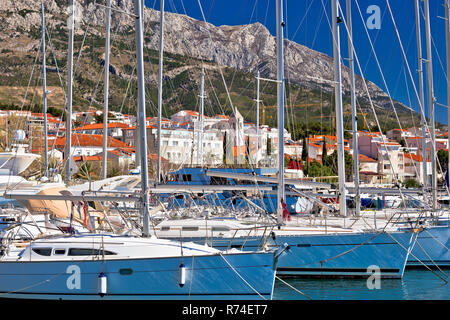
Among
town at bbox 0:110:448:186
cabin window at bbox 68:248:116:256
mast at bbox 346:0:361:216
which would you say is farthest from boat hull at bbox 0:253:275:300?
town at bbox 0:110:448:186

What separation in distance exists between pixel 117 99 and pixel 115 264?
13101cm

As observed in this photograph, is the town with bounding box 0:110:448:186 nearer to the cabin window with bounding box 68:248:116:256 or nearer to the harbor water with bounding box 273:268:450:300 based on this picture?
the harbor water with bounding box 273:268:450:300

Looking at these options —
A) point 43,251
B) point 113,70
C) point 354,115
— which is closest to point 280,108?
point 354,115

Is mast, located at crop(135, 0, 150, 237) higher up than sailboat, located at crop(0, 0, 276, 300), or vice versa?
mast, located at crop(135, 0, 150, 237)

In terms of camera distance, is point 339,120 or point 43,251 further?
point 339,120

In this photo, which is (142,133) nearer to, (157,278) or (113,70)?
(157,278)

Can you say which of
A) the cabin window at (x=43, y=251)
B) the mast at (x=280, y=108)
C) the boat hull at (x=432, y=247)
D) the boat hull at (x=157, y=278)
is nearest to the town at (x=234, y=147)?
the mast at (x=280, y=108)

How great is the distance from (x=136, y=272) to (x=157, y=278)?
49 centimetres

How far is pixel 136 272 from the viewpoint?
517 inches

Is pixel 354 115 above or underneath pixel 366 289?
above

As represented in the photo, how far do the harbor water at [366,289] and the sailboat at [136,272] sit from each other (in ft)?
10.1

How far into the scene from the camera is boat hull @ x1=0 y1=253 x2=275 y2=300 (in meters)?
13.1

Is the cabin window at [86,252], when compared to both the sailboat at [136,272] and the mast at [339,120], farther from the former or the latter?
the mast at [339,120]

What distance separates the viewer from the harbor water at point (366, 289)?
16.5 meters
